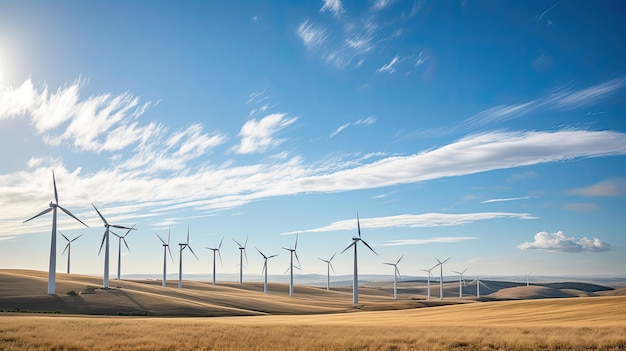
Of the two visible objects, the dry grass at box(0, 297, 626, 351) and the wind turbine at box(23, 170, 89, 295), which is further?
the wind turbine at box(23, 170, 89, 295)

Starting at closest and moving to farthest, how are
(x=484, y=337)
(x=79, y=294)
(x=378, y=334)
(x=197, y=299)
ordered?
(x=484, y=337), (x=378, y=334), (x=79, y=294), (x=197, y=299)

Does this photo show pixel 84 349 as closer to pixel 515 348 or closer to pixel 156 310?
pixel 515 348

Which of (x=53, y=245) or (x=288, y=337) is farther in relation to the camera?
(x=53, y=245)

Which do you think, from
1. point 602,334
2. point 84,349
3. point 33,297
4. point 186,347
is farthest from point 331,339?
point 33,297

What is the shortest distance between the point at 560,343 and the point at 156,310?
2083 inches

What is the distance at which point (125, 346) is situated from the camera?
992 inches

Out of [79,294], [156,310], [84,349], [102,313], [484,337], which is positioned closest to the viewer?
[84,349]

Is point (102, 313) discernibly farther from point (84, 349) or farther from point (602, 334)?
point (602, 334)

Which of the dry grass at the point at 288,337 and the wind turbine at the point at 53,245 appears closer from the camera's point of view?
the dry grass at the point at 288,337

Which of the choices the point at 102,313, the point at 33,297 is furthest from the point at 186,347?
the point at 33,297

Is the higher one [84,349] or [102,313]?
[84,349]

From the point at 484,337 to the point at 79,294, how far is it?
6273cm

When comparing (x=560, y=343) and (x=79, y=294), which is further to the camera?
(x=79, y=294)

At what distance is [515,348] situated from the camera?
24.4 meters
